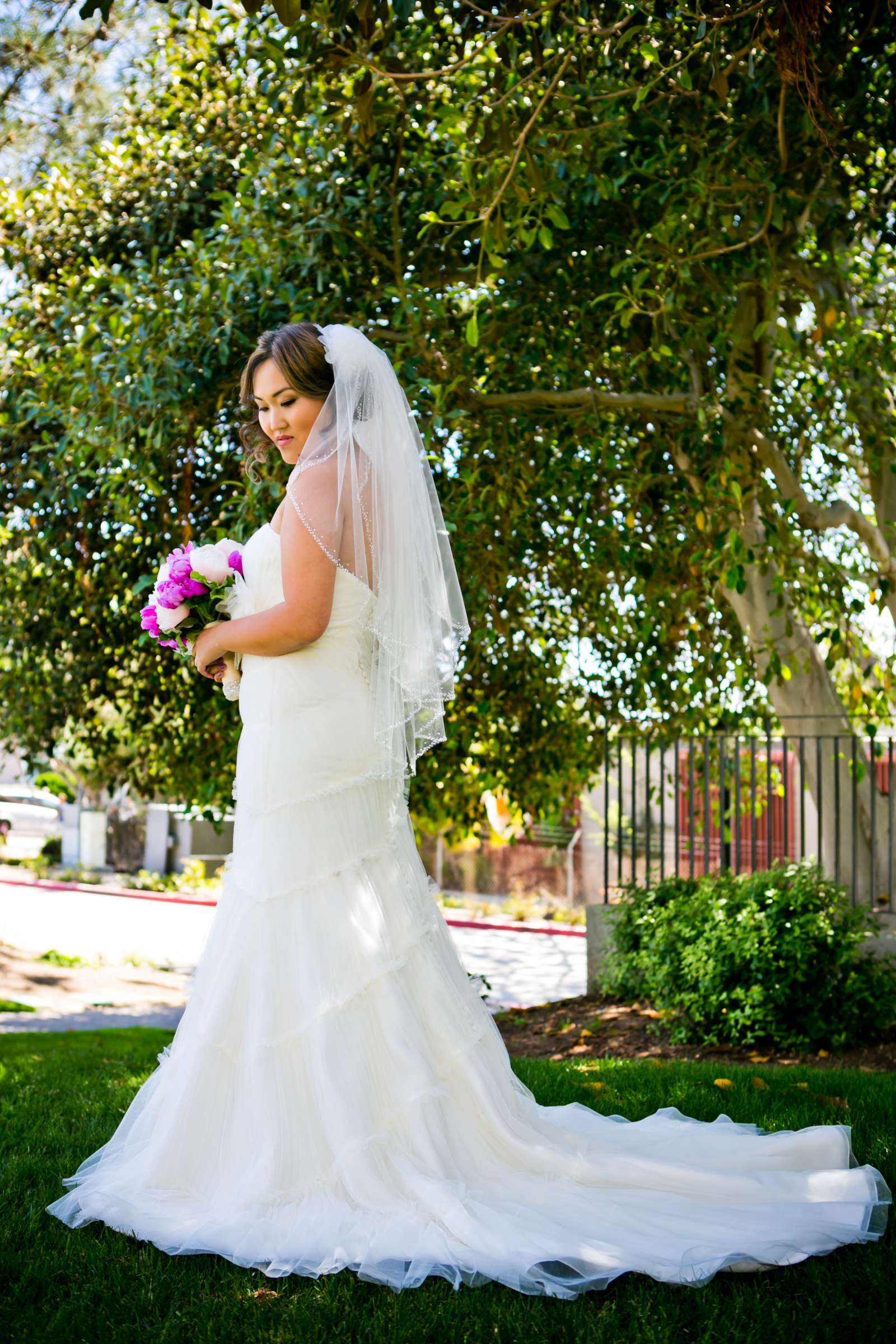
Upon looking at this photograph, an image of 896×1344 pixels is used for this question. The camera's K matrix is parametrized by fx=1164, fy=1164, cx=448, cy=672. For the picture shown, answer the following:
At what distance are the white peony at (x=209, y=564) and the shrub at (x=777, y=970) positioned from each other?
435 cm

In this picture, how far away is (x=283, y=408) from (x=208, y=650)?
735 millimetres

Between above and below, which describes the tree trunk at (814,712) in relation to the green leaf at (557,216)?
below

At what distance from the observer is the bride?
9.09 ft

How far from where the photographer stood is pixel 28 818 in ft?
93.2

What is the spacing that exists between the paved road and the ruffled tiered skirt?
3.99m

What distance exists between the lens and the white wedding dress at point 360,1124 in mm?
2697

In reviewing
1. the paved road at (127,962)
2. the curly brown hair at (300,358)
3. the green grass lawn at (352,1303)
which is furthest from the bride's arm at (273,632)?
the paved road at (127,962)

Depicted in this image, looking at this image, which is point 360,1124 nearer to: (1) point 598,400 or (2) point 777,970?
(2) point 777,970

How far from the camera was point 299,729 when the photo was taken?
3.25 meters

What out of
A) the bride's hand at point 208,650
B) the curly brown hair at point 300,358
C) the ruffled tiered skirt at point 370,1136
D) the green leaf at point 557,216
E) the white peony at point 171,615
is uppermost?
the green leaf at point 557,216

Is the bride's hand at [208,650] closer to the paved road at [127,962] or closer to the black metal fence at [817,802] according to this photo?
the paved road at [127,962]

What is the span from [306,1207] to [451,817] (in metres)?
5.46

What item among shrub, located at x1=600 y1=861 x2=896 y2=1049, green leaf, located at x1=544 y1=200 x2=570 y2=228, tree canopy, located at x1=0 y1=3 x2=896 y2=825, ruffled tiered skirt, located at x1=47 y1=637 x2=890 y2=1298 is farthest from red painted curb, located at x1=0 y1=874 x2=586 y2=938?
ruffled tiered skirt, located at x1=47 y1=637 x2=890 y2=1298

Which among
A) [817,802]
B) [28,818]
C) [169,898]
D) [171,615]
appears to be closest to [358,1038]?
[171,615]
